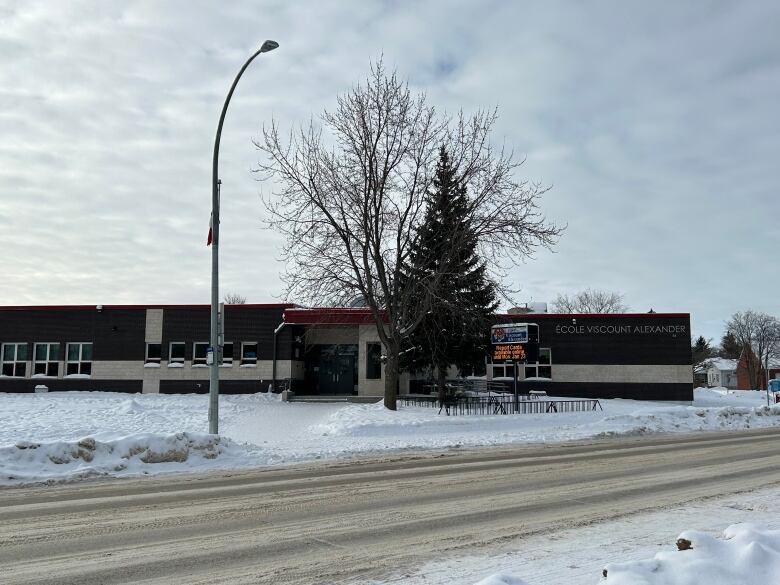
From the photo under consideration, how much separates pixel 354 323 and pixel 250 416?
938 centimetres

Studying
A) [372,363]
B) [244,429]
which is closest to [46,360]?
[372,363]

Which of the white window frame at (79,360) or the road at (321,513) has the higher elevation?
the white window frame at (79,360)

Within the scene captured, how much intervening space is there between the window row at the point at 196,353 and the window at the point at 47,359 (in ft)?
19.0

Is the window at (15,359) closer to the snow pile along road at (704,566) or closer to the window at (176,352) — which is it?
the window at (176,352)

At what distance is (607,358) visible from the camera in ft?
125

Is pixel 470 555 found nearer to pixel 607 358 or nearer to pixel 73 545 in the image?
pixel 73 545

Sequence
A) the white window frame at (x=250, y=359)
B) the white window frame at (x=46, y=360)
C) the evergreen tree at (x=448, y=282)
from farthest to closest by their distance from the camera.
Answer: the white window frame at (x=46, y=360)
the white window frame at (x=250, y=359)
the evergreen tree at (x=448, y=282)

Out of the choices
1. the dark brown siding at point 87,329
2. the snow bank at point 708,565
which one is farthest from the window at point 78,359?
the snow bank at point 708,565

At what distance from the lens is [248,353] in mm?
36688

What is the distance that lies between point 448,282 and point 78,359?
25.0 metres

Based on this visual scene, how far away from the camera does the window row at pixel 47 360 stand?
3812cm

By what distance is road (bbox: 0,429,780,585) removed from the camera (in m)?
6.06

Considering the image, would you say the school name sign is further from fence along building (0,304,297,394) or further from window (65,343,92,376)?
window (65,343,92,376)

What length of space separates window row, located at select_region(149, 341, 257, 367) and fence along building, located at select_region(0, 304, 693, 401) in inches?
2.3
